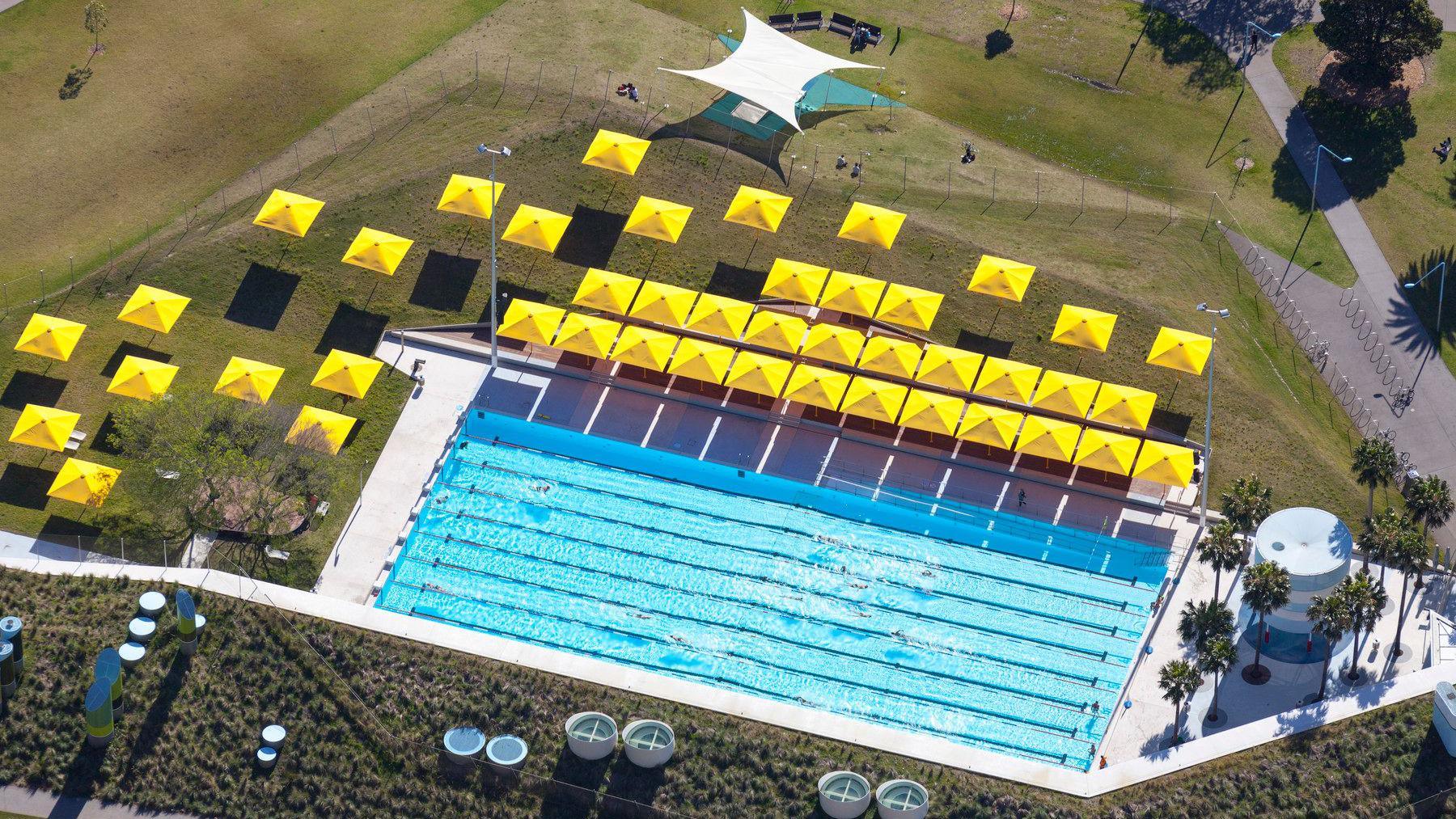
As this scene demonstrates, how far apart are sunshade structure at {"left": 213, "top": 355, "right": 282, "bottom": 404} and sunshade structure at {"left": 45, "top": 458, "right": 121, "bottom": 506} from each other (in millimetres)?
6100

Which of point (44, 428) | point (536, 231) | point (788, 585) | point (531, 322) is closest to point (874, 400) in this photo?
point (788, 585)

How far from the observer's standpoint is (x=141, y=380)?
79.4 metres

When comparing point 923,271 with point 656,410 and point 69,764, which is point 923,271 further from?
point 69,764

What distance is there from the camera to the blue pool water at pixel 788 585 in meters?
72.2

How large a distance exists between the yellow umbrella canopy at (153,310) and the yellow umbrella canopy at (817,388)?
2756 centimetres

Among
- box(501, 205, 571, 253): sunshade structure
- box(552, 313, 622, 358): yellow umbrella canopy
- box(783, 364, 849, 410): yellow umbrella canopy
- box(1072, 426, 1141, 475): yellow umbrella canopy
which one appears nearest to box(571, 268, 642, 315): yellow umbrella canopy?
box(552, 313, 622, 358): yellow umbrella canopy

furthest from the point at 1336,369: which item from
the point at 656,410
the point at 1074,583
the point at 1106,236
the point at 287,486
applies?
the point at 287,486

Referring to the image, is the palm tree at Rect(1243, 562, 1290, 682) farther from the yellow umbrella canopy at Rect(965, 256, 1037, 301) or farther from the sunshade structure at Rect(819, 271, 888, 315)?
the sunshade structure at Rect(819, 271, 888, 315)

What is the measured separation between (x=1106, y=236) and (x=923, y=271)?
9.28 m

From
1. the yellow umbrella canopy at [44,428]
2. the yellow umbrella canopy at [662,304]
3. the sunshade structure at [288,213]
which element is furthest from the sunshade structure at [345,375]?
the yellow umbrella canopy at [662,304]

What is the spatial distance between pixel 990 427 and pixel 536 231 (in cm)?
2287

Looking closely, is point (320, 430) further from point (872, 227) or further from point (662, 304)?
point (872, 227)

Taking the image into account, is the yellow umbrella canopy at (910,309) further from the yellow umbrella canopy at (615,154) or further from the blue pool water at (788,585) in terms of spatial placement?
the yellow umbrella canopy at (615,154)

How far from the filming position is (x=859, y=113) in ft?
302
